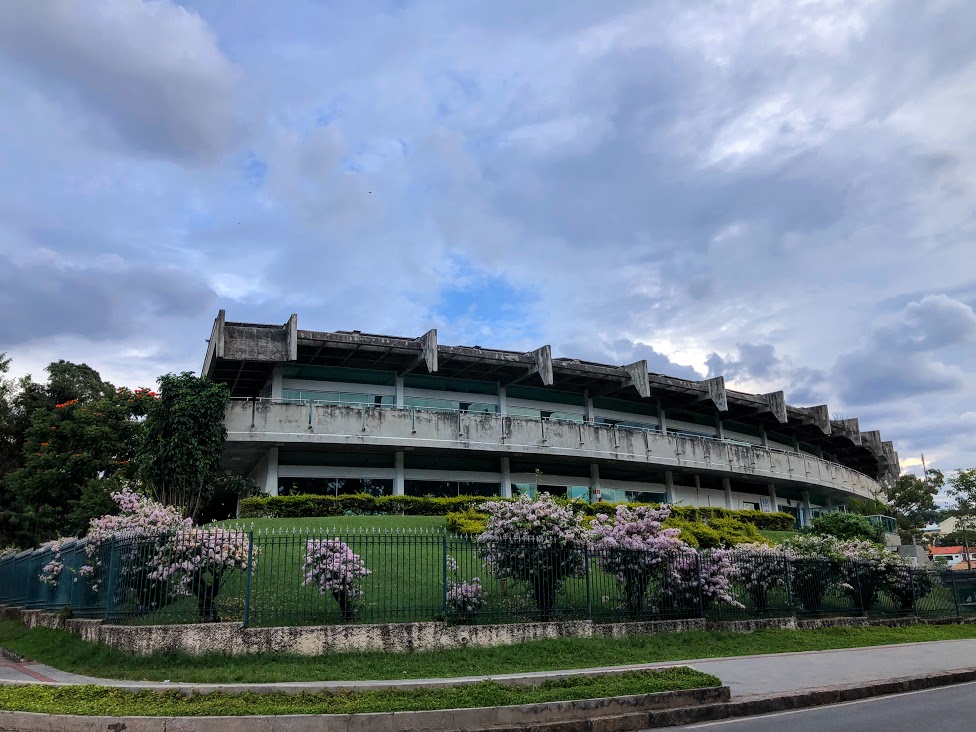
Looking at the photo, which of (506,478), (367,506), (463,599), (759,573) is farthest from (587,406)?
(463,599)

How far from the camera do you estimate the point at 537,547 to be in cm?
1545

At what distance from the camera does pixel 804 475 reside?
148ft

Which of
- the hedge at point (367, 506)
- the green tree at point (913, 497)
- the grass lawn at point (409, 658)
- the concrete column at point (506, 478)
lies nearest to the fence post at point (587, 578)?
the grass lawn at point (409, 658)

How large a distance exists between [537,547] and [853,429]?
4828cm

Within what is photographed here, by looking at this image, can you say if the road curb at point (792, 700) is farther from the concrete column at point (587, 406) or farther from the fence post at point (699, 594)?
the concrete column at point (587, 406)

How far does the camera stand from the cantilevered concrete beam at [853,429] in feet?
182

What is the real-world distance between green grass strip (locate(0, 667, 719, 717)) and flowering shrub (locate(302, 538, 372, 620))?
3811mm

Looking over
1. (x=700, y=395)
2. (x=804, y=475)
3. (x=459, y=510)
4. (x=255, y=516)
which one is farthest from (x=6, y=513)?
(x=804, y=475)

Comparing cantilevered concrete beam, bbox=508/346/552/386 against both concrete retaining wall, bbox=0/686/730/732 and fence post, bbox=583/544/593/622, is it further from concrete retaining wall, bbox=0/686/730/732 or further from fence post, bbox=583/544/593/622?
concrete retaining wall, bbox=0/686/730/732

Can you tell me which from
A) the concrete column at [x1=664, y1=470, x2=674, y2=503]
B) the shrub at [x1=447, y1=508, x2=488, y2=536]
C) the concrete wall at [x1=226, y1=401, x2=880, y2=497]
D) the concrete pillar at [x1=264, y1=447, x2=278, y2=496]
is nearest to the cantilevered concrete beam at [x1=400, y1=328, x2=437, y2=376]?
the concrete wall at [x1=226, y1=401, x2=880, y2=497]

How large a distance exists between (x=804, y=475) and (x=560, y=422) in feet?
60.6

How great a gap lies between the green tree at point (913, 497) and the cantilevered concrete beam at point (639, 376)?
35.3 metres

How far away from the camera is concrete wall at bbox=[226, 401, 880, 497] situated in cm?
2997

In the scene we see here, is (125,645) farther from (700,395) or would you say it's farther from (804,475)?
(804,475)
